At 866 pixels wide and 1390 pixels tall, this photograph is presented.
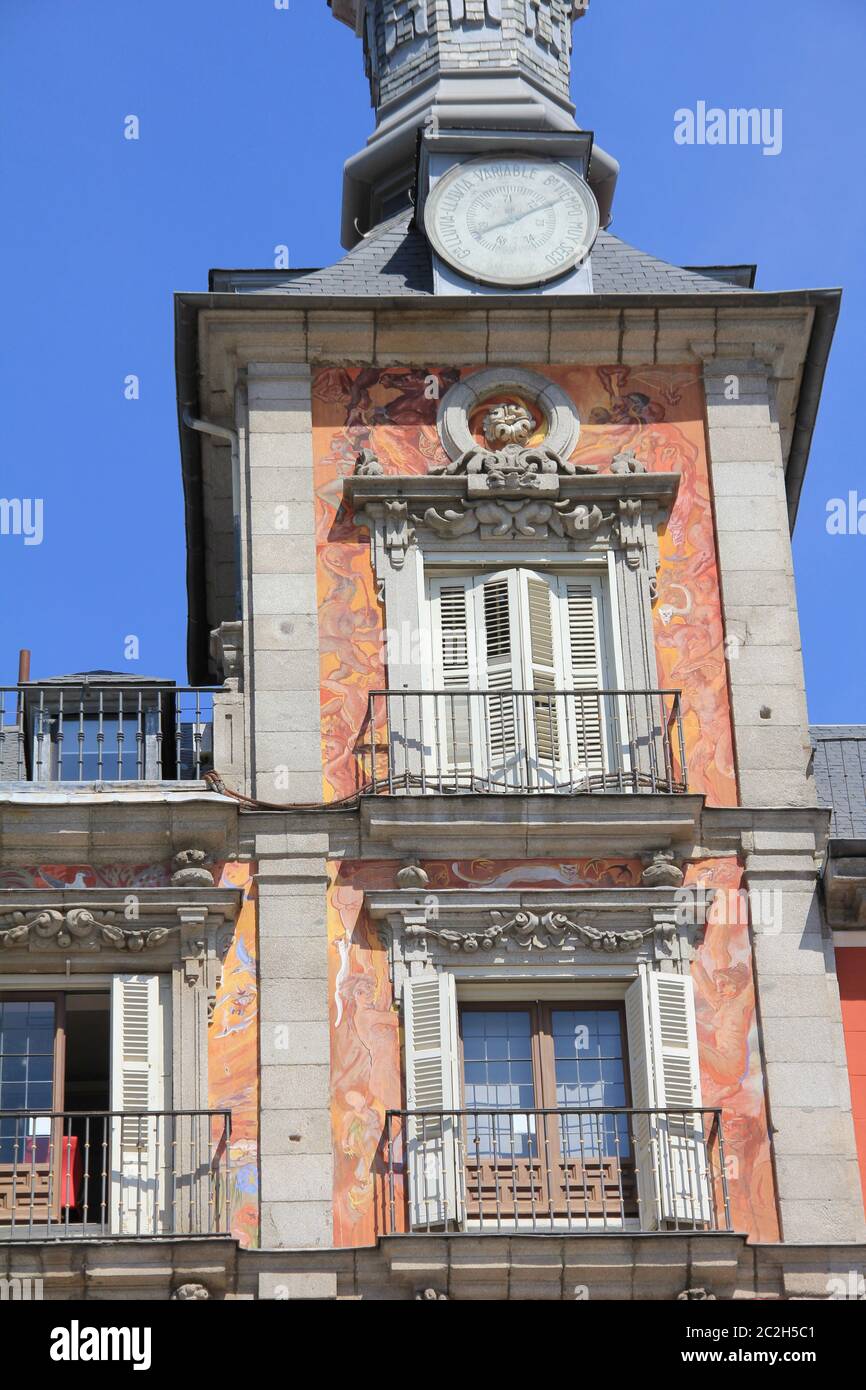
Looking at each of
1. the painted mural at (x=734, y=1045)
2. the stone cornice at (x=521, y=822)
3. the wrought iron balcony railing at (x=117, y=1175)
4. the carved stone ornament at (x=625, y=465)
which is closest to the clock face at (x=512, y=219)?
the carved stone ornament at (x=625, y=465)

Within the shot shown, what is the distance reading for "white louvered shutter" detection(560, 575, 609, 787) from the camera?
26.6 meters

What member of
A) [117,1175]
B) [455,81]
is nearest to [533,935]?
[117,1175]

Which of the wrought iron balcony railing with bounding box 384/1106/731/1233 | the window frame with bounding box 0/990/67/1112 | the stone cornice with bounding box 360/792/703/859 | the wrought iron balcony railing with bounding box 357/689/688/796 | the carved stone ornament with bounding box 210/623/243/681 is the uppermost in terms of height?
the carved stone ornament with bounding box 210/623/243/681

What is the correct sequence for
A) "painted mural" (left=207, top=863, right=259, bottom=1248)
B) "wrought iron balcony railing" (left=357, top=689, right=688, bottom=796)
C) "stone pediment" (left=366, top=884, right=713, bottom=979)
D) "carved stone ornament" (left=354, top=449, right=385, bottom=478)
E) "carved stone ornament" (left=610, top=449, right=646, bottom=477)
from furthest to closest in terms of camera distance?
"carved stone ornament" (left=610, top=449, right=646, bottom=477) < "carved stone ornament" (left=354, top=449, right=385, bottom=478) < "wrought iron balcony railing" (left=357, top=689, right=688, bottom=796) < "stone pediment" (left=366, top=884, right=713, bottom=979) < "painted mural" (left=207, top=863, right=259, bottom=1248)

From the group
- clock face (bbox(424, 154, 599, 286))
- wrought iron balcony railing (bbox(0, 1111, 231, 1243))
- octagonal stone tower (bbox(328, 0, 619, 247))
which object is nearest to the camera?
wrought iron balcony railing (bbox(0, 1111, 231, 1243))

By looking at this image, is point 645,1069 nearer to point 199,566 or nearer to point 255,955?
point 255,955

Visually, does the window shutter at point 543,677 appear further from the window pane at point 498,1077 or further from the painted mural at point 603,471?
the window pane at point 498,1077

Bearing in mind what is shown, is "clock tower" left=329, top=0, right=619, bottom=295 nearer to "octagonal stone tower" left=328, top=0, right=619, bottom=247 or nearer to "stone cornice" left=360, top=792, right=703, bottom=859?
"octagonal stone tower" left=328, top=0, right=619, bottom=247

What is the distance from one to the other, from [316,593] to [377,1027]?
4369mm

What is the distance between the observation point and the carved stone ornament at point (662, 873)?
A: 25766 millimetres

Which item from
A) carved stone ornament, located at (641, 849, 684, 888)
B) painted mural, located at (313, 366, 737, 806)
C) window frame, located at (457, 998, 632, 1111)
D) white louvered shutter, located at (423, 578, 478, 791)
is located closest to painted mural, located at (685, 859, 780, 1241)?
carved stone ornament, located at (641, 849, 684, 888)

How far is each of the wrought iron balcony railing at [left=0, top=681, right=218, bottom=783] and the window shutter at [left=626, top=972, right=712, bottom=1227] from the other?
462 centimetres

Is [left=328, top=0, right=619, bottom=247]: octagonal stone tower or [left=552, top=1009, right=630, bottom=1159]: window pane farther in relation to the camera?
[left=328, top=0, right=619, bottom=247]: octagonal stone tower

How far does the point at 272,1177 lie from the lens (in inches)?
957
